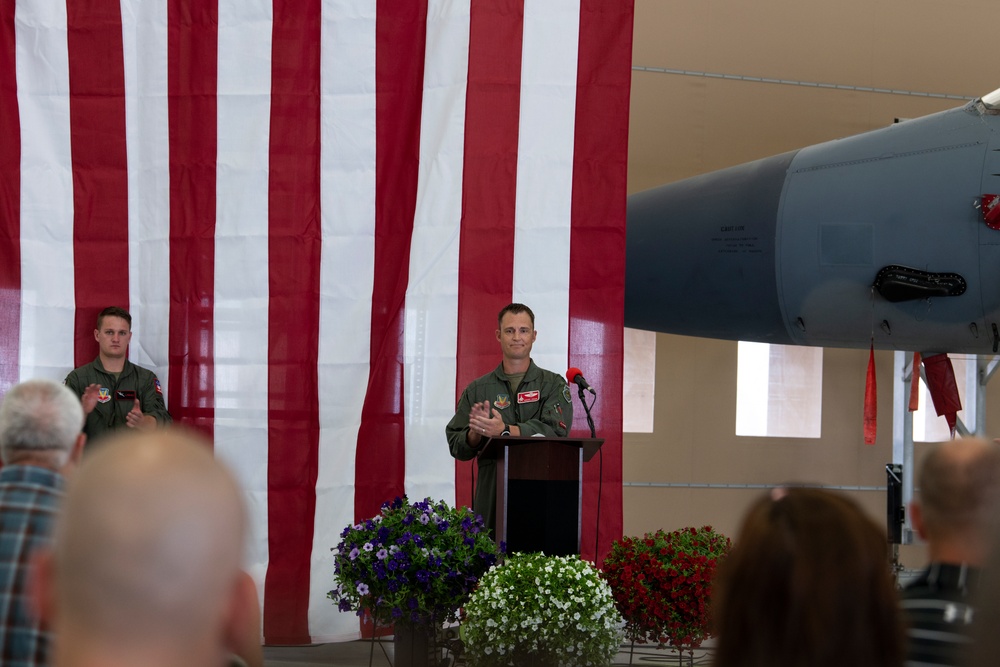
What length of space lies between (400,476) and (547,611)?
6.11 feet

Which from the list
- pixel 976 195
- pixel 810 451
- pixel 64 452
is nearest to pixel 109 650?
pixel 64 452

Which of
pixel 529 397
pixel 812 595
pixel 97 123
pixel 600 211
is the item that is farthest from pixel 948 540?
pixel 97 123

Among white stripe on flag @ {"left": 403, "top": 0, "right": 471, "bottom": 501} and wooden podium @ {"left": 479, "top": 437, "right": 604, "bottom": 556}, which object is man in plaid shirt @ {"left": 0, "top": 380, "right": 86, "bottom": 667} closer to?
wooden podium @ {"left": 479, "top": 437, "right": 604, "bottom": 556}

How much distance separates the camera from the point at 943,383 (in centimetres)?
513

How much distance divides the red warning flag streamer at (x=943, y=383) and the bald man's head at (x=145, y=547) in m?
4.98

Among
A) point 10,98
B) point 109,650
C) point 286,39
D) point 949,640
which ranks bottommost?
point 949,640

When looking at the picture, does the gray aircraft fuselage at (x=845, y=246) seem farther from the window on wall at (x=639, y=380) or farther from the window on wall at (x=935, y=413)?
the window on wall at (x=935, y=413)

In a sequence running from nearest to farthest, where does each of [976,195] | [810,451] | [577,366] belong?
[976,195] < [577,366] < [810,451]

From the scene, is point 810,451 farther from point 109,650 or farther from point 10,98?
point 109,650

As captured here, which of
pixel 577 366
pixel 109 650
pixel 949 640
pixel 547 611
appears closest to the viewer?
pixel 109 650

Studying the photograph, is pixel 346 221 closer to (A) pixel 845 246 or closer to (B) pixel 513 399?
(B) pixel 513 399

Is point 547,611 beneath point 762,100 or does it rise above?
beneath

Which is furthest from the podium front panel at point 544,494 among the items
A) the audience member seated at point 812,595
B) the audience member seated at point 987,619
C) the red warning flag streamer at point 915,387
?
the audience member seated at point 987,619

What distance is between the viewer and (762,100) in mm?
7656
